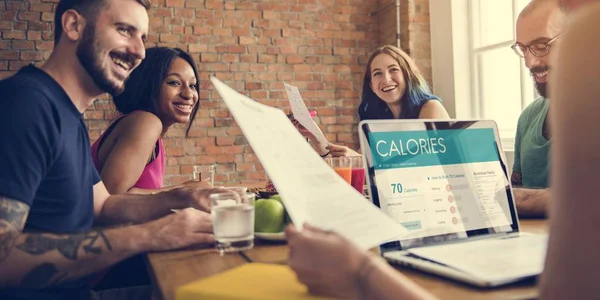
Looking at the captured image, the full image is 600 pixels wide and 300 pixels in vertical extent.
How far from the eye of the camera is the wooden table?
69 cm

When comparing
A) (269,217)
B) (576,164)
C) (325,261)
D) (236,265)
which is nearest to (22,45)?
(269,217)

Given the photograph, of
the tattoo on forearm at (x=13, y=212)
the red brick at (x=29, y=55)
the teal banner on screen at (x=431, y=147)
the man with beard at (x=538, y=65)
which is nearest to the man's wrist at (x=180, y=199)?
the tattoo on forearm at (x=13, y=212)

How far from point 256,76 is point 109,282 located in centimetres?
301

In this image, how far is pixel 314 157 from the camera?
0.85m

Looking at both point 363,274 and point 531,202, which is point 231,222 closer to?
point 363,274

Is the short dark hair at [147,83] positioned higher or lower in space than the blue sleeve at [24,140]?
higher

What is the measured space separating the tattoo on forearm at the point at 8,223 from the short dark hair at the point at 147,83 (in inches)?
53.6

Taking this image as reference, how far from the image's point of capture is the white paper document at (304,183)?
731 mm

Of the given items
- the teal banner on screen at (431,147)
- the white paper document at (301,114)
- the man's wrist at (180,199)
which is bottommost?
the man's wrist at (180,199)

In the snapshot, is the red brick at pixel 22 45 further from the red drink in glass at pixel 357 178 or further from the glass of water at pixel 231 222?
the glass of water at pixel 231 222

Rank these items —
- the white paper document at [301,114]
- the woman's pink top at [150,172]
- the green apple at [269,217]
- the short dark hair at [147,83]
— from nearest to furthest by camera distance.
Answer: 1. the green apple at [269,217]
2. the white paper document at [301,114]
3. the woman's pink top at [150,172]
4. the short dark hair at [147,83]

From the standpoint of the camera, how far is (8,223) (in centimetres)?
103

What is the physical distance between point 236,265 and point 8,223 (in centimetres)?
49

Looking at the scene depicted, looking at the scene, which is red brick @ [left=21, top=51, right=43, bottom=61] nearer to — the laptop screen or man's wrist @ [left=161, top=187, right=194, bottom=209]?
man's wrist @ [left=161, top=187, right=194, bottom=209]
